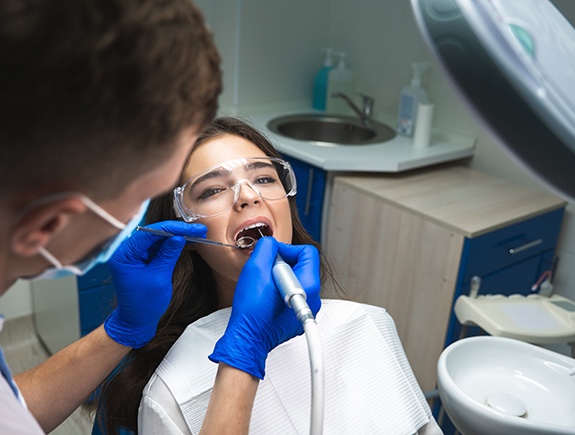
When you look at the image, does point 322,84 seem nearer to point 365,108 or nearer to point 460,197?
point 365,108

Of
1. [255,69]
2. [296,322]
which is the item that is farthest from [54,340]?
[296,322]

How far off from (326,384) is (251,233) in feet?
1.24

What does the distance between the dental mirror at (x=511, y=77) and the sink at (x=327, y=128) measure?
2298 millimetres

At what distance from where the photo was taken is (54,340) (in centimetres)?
263

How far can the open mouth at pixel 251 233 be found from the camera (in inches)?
51.1

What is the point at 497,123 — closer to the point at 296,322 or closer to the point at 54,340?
the point at 296,322

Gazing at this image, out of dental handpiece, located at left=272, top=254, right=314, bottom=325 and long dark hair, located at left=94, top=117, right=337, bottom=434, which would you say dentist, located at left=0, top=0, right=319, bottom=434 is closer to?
dental handpiece, located at left=272, top=254, right=314, bottom=325

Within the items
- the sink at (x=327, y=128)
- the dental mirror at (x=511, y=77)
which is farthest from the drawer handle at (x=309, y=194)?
the dental mirror at (x=511, y=77)

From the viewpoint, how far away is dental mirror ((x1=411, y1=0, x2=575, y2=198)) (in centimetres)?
50

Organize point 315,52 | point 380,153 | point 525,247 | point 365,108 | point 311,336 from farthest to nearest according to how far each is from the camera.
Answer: point 315,52 → point 365,108 → point 380,153 → point 525,247 → point 311,336

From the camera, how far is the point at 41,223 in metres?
0.53

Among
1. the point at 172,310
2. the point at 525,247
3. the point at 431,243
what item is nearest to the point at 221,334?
the point at 172,310

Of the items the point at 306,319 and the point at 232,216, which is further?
the point at 232,216

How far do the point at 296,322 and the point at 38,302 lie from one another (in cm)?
209
